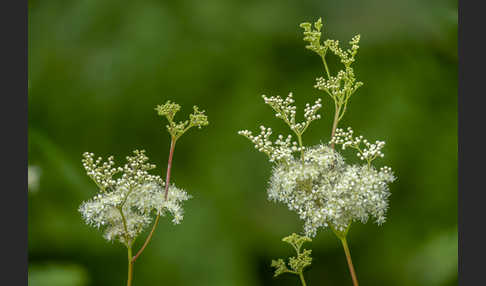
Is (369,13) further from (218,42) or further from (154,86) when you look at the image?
(154,86)

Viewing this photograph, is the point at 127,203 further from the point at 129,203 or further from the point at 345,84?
the point at 345,84

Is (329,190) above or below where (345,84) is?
below

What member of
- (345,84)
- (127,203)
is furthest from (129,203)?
(345,84)

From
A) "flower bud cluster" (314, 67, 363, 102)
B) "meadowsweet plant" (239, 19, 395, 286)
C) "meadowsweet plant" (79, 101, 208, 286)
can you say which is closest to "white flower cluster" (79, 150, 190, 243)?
"meadowsweet plant" (79, 101, 208, 286)

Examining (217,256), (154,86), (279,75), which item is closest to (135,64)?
(154,86)

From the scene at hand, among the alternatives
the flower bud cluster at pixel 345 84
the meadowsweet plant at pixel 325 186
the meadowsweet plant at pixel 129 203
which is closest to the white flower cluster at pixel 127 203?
the meadowsweet plant at pixel 129 203
